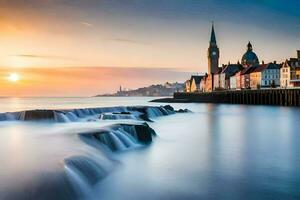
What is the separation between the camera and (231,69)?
460 ft

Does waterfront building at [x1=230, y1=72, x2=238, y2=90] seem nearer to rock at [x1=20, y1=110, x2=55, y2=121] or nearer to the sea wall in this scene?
the sea wall

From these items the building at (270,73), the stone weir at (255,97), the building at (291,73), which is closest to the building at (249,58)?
the building at (270,73)

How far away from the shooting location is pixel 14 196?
10445mm

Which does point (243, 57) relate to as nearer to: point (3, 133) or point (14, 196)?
point (3, 133)

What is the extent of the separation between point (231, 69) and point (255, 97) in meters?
58.5

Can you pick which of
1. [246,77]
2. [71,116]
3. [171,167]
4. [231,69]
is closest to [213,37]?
[231,69]

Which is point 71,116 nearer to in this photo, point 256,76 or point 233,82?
point 256,76

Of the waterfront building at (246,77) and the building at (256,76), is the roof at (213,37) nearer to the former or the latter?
the waterfront building at (246,77)

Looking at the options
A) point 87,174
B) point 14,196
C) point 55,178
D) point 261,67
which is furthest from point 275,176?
point 261,67

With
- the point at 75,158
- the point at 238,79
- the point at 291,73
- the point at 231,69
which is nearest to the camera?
the point at 75,158

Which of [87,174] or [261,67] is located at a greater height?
[261,67]

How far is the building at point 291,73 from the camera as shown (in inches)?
3745

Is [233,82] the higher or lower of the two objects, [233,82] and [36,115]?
the higher

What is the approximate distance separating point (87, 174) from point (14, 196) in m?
3.18
